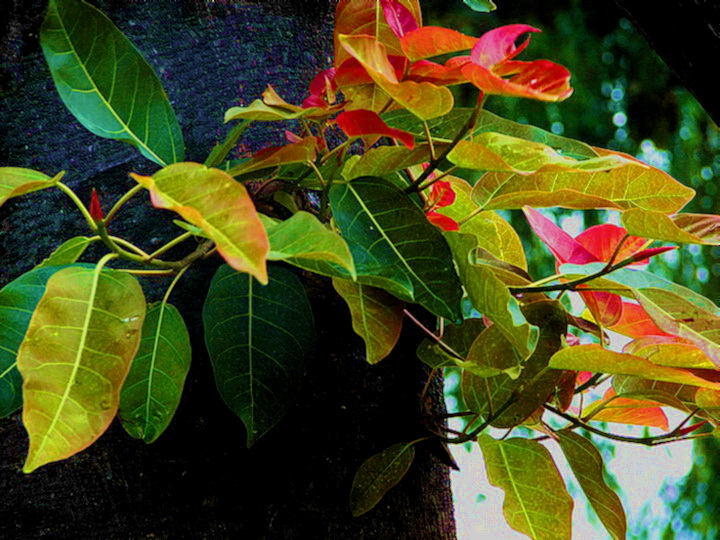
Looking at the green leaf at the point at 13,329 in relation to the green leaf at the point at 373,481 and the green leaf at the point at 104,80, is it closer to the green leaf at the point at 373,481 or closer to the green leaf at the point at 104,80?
the green leaf at the point at 104,80

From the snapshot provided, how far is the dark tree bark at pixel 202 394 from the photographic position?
1.62 ft

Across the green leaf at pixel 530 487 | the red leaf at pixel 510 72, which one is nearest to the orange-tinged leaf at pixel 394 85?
the red leaf at pixel 510 72

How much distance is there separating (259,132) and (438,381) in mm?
255

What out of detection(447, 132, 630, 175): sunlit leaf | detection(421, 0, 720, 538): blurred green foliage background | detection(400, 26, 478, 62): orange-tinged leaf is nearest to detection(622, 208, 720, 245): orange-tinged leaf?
detection(447, 132, 630, 175): sunlit leaf

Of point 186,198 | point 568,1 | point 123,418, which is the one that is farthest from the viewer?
point 568,1

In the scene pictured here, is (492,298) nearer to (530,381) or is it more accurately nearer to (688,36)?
(530,381)

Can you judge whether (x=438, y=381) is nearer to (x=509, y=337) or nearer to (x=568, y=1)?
(x=509, y=337)

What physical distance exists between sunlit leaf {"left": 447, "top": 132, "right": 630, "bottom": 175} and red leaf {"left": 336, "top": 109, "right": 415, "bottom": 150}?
0.10ft

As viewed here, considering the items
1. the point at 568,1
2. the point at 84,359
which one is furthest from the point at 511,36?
the point at 568,1

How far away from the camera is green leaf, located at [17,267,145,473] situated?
34cm

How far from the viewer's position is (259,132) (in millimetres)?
611

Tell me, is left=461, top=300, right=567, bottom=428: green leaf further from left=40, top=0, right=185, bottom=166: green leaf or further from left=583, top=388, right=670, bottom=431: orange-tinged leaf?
left=40, top=0, right=185, bottom=166: green leaf

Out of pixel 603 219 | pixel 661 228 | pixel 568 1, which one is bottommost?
pixel 603 219

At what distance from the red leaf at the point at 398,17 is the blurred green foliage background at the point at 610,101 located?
1603 millimetres
